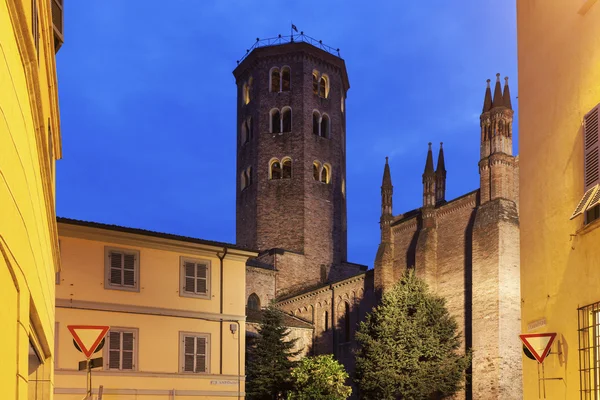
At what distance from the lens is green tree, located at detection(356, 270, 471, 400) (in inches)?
1499

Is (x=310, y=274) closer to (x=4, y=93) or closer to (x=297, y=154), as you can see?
(x=297, y=154)

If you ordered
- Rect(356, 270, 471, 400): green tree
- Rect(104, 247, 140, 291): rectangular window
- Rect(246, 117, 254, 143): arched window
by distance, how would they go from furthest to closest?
Rect(246, 117, 254, 143): arched window < Rect(356, 270, 471, 400): green tree < Rect(104, 247, 140, 291): rectangular window

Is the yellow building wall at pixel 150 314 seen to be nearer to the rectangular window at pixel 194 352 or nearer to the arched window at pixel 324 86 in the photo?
the rectangular window at pixel 194 352

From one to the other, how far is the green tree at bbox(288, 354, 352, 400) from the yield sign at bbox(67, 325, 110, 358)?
21787mm

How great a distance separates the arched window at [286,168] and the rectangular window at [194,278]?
3477 centimetres

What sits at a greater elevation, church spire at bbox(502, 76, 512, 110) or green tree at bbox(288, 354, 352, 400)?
church spire at bbox(502, 76, 512, 110)

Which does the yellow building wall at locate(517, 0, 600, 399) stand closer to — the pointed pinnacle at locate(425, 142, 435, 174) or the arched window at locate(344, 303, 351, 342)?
the pointed pinnacle at locate(425, 142, 435, 174)

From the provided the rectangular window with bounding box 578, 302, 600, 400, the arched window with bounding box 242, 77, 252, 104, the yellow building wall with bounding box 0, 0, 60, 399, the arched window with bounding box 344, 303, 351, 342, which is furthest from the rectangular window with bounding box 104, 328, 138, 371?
the arched window with bounding box 242, 77, 252, 104

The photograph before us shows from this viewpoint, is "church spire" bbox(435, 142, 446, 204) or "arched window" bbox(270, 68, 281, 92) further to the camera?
"arched window" bbox(270, 68, 281, 92)

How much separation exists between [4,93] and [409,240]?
44227mm

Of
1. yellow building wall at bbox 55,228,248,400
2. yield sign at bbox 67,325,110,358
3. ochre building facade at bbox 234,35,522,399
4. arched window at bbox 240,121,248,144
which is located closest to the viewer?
yield sign at bbox 67,325,110,358

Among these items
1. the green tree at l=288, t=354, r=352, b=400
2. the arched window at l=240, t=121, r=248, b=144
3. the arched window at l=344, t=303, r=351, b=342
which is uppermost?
the arched window at l=240, t=121, r=248, b=144

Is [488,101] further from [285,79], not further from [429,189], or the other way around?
[285,79]

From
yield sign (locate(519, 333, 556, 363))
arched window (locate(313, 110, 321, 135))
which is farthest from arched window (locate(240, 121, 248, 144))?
yield sign (locate(519, 333, 556, 363))
